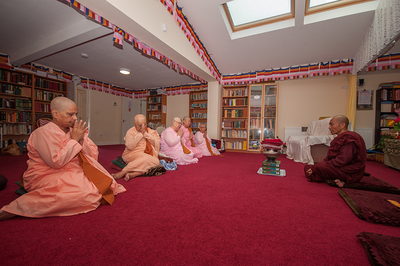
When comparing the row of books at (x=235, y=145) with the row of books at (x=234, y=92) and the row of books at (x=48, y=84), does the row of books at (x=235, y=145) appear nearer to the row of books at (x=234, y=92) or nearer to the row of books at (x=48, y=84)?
the row of books at (x=234, y=92)

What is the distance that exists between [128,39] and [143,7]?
0.62m

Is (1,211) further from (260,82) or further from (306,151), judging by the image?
(260,82)

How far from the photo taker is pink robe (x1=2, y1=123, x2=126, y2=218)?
1450mm

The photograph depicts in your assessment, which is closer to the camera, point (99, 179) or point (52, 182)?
point (52, 182)

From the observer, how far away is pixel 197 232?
1.32m

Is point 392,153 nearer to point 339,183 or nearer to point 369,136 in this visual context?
point 369,136

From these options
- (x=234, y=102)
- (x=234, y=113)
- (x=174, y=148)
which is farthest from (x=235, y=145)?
(x=174, y=148)

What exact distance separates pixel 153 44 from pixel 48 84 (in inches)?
180

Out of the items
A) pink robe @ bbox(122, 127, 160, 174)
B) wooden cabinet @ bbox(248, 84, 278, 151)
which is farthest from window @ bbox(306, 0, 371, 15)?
pink robe @ bbox(122, 127, 160, 174)

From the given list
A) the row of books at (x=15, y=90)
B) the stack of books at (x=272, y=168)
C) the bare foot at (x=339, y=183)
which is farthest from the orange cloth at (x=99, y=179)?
Answer: the row of books at (x=15, y=90)

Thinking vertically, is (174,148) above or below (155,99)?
below

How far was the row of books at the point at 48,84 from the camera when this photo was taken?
224 inches

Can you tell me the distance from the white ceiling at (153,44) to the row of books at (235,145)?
2.69 metres

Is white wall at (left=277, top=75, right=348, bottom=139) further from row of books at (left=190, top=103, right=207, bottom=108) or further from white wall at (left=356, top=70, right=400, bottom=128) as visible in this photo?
row of books at (left=190, top=103, right=207, bottom=108)
